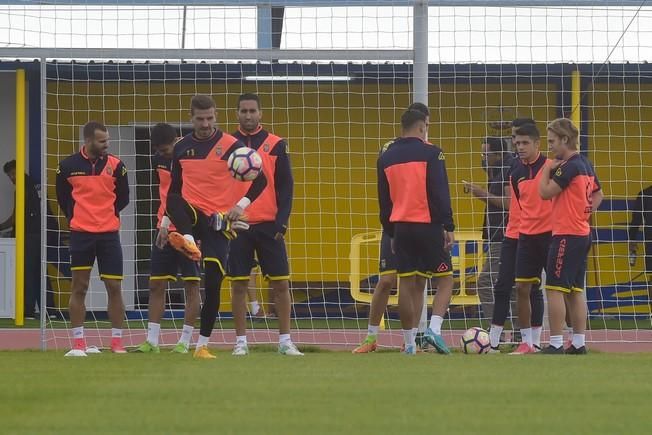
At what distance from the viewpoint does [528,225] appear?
11.2m

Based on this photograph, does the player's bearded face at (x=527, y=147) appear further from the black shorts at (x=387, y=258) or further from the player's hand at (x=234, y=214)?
the player's hand at (x=234, y=214)

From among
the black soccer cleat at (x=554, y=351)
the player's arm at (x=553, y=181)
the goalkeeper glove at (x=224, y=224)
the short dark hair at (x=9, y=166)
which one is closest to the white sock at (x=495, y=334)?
the black soccer cleat at (x=554, y=351)

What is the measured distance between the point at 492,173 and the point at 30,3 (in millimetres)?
5359

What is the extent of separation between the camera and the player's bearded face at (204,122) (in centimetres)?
1011

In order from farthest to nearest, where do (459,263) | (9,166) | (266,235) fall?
(9,166), (459,263), (266,235)

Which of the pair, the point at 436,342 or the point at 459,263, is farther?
the point at 459,263

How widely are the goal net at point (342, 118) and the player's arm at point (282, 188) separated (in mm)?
3966

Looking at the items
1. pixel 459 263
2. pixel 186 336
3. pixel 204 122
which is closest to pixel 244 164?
pixel 204 122

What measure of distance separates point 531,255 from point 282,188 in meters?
2.23

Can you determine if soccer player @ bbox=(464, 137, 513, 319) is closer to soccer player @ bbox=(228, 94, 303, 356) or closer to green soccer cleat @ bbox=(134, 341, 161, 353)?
soccer player @ bbox=(228, 94, 303, 356)

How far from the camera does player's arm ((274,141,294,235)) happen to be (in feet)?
34.2

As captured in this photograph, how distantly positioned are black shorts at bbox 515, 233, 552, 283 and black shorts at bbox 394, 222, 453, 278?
2.66 ft

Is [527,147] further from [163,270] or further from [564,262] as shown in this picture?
[163,270]

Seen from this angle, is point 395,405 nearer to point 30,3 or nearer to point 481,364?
point 481,364
